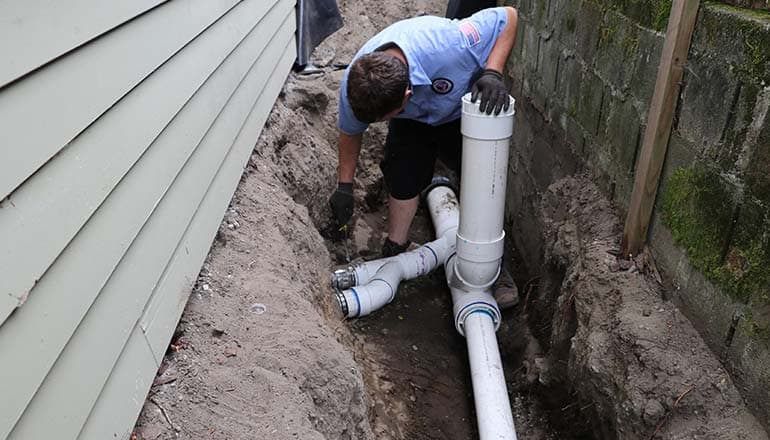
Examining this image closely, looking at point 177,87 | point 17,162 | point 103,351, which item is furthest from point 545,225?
point 17,162

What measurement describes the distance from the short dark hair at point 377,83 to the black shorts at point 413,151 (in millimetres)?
605

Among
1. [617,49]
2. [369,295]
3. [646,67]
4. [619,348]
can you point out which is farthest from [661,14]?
[369,295]

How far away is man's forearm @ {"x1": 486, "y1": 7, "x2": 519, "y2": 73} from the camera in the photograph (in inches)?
108

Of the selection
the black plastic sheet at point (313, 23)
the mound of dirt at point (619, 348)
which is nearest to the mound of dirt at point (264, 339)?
the mound of dirt at point (619, 348)

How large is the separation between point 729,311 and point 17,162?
1867 mm

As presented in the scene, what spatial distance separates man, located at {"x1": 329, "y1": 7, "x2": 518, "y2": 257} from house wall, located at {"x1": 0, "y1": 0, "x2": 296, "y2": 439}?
762 millimetres

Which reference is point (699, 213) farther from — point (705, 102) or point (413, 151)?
point (413, 151)

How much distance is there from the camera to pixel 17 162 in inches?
36.6

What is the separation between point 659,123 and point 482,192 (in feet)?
2.75

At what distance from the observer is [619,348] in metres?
1.98

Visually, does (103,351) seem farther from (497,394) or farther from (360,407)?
(497,394)

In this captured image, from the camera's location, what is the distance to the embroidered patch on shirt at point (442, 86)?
2.74 meters

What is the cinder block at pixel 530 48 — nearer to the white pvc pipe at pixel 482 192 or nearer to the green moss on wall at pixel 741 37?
the white pvc pipe at pixel 482 192

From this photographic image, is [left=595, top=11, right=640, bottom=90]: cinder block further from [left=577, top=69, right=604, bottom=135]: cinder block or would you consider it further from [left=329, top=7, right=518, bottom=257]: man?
[left=329, top=7, right=518, bottom=257]: man
